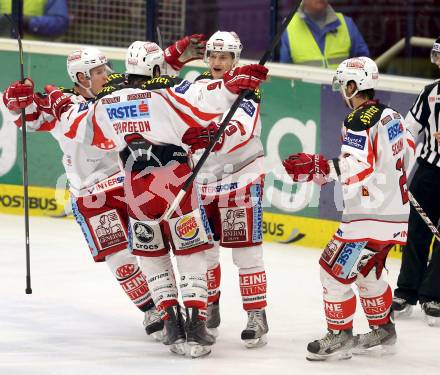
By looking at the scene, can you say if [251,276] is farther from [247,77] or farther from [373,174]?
[247,77]

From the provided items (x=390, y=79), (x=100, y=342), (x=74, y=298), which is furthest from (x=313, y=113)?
(x=100, y=342)

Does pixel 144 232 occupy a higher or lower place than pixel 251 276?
higher

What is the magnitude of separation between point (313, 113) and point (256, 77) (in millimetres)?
3539

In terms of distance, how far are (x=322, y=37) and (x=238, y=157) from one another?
10.3 feet

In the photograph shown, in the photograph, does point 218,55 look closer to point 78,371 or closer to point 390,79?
point 78,371

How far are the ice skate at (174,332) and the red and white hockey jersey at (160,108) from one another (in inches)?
34.1

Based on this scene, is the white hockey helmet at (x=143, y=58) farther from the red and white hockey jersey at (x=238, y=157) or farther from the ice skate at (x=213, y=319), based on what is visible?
the ice skate at (x=213, y=319)

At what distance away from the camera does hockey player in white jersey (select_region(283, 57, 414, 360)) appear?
6105 millimetres

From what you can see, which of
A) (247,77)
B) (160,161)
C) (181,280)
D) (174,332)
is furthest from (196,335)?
(247,77)

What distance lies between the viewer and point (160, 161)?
623 cm

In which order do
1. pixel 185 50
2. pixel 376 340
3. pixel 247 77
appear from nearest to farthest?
pixel 247 77 → pixel 376 340 → pixel 185 50

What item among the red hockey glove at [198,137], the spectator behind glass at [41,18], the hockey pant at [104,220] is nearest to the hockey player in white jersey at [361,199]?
the red hockey glove at [198,137]

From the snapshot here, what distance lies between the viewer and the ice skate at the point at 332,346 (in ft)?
20.8

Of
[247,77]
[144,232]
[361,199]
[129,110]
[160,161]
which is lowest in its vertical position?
[144,232]
